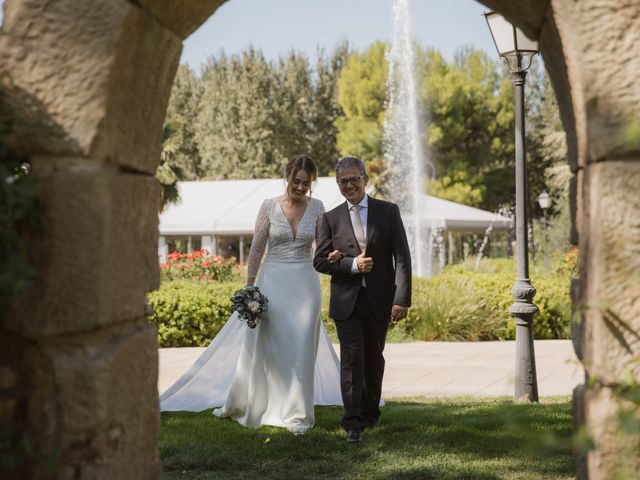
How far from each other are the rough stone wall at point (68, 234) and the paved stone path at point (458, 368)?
5050mm

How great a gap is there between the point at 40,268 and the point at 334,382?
4.76m

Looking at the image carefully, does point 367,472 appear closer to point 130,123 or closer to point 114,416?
point 114,416

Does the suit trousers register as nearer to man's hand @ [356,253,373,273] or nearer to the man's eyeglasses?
man's hand @ [356,253,373,273]

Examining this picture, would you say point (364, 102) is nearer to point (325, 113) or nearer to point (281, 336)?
point (325, 113)

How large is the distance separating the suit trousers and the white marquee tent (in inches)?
812

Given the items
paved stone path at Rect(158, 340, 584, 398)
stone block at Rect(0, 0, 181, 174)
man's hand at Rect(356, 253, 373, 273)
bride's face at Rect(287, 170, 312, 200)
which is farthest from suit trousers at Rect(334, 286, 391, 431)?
stone block at Rect(0, 0, 181, 174)

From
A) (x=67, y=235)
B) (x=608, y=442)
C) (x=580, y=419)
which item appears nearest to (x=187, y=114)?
(x=67, y=235)

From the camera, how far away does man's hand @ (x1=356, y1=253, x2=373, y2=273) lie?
602 cm

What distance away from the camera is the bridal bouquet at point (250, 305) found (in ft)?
21.6

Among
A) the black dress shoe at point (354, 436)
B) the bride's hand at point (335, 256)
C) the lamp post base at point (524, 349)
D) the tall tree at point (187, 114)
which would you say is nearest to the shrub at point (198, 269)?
the lamp post base at point (524, 349)

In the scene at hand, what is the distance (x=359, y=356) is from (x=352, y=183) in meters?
1.28

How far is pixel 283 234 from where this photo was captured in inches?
267

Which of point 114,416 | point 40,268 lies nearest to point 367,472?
point 114,416

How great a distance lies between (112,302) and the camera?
3250mm
